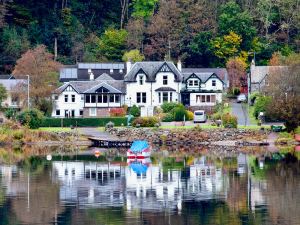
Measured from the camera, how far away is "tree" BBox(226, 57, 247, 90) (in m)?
122

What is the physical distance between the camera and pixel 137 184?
212ft

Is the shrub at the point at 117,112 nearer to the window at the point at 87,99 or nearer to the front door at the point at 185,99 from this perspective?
the window at the point at 87,99

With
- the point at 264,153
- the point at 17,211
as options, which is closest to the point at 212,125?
the point at 264,153

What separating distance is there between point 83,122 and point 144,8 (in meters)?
34.2

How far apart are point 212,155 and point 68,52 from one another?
5044cm

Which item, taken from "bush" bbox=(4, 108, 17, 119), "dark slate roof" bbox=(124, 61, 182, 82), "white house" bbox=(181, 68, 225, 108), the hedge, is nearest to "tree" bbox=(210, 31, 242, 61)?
"white house" bbox=(181, 68, 225, 108)

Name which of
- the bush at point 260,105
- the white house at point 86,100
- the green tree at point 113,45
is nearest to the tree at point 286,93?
the bush at point 260,105

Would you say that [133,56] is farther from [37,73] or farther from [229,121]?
[229,121]

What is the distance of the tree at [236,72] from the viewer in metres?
122

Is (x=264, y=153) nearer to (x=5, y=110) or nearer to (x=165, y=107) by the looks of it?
(x=165, y=107)

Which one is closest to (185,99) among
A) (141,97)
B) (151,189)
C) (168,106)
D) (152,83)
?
(152,83)

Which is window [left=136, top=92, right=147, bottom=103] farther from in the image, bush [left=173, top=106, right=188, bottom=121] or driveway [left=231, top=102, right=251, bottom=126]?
bush [left=173, top=106, right=188, bottom=121]

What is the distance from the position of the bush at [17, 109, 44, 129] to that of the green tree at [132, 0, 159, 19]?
37.2 meters

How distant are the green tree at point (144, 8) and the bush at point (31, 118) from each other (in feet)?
122
